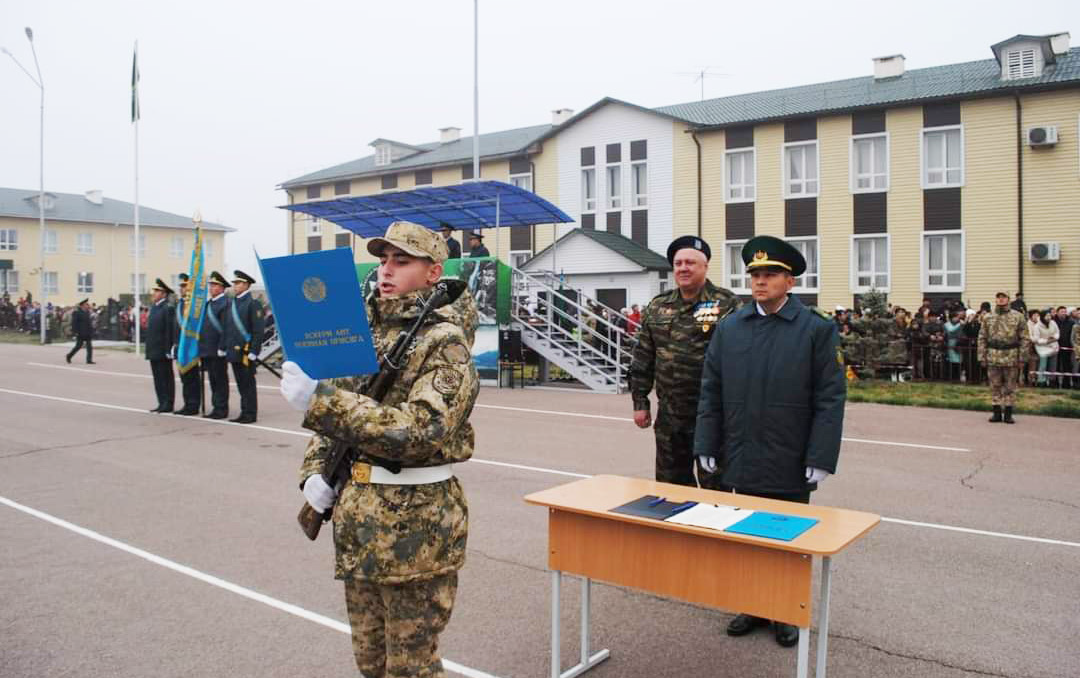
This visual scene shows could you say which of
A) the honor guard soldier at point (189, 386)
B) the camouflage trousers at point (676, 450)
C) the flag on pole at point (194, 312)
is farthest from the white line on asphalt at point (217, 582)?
the honor guard soldier at point (189, 386)

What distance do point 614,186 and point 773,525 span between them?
30457mm

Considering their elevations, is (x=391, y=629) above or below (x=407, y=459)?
below

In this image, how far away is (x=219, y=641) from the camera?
4836 mm

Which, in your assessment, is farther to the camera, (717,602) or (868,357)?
(868,357)

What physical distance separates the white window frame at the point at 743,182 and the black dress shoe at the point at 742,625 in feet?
87.3

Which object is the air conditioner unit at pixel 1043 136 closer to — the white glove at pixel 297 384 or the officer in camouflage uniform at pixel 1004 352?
the officer in camouflage uniform at pixel 1004 352

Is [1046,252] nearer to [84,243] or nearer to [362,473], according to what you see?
[362,473]

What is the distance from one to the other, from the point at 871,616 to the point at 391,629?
3.36 meters

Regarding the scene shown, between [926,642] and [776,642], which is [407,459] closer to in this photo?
[776,642]

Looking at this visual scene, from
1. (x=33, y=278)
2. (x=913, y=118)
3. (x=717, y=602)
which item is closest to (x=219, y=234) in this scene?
(x=33, y=278)

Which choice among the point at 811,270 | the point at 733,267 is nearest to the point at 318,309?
the point at 811,270

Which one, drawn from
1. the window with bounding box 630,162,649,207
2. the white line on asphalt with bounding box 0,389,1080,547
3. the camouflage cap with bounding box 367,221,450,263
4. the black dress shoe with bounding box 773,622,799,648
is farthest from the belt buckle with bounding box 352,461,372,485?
the window with bounding box 630,162,649,207

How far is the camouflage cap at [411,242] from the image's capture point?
3.10m

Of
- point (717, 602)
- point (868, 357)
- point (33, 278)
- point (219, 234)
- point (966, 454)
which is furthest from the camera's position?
point (219, 234)
